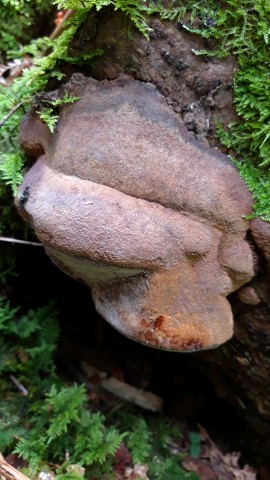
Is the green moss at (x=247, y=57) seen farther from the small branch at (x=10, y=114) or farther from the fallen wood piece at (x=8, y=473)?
the fallen wood piece at (x=8, y=473)

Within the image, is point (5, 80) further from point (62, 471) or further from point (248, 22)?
point (62, 471)

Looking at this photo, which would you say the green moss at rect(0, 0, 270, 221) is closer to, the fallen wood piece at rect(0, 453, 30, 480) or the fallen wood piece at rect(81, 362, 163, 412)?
the fallen wood piece at rect(0, 453, 30, 480)

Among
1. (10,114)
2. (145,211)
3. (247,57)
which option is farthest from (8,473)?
(247,57)

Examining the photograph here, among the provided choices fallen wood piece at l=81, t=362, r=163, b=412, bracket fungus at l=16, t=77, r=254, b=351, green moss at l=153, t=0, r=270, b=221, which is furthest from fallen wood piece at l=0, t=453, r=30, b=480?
green moss at l=153, t=0, r=270, b=221

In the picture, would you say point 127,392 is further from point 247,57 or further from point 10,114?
point 247,57

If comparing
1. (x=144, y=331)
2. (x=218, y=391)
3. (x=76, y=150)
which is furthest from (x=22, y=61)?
(x=218, y=391)

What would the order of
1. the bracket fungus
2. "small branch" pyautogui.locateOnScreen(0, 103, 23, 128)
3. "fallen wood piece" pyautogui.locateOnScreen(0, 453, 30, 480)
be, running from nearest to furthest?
1. the bracket fungus
2. "fallen wood piece" pyautogui.locateOnScreen(0, 453, 30, 480)
3. "small branch" pyautogui.locateOnScreen(0, 103, 23, 128)
